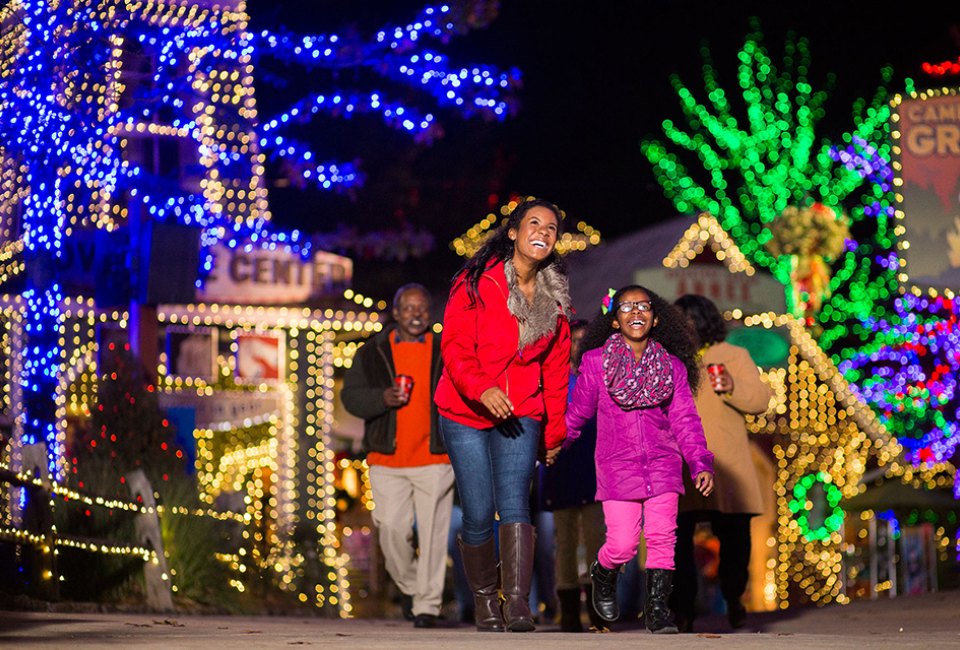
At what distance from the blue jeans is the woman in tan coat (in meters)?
2.19

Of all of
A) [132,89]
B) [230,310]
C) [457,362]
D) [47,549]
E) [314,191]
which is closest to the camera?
[457,362]

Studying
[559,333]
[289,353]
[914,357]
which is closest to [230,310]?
[289,353]

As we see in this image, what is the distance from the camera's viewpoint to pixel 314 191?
2986 cm

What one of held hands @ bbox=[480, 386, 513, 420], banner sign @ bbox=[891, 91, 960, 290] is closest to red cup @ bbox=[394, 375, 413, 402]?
held hands @ bbox=[480, 386, 513, 420]

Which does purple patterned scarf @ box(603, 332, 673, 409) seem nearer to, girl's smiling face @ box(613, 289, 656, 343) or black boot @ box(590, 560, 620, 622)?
girl's smiling face @ box(613, 289, 656, 343)

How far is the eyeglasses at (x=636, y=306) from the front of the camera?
333 inches

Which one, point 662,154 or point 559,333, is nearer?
point 559,333

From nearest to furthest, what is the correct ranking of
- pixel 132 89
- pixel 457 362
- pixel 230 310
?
pixel 457 362, pixel 132 89, pixel 230 310

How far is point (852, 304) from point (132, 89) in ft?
71.1

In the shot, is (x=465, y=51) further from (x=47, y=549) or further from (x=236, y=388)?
(x=47, y=549)

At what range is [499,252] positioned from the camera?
26.8 ft

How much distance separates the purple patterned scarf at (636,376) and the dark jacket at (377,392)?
2640 millimetres

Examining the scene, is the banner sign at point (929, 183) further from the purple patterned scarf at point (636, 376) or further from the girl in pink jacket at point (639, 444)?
the purple patterned scarf at point (636, 376)

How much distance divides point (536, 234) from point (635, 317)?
2.51 feet
